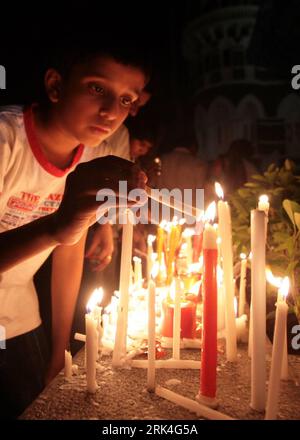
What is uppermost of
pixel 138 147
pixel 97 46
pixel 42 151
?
pixel 138 147

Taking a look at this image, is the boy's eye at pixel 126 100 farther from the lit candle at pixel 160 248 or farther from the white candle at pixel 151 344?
the white candle at pixel 151 344

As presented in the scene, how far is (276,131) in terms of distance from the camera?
25.9 m

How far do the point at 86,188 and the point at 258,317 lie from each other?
58 centimetres

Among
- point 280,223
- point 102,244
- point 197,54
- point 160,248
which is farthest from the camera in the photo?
point 197,54

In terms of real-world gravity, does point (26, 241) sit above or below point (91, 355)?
above

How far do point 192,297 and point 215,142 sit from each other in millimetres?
27642

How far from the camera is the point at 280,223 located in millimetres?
1938

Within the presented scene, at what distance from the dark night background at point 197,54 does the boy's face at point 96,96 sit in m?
0.19

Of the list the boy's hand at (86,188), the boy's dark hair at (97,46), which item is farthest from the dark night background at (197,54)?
the boy's hand at (86,188)

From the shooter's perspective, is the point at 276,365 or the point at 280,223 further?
the point at 280,223

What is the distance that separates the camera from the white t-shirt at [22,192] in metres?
1.74

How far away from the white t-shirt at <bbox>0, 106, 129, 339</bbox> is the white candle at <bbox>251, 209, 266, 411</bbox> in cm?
114

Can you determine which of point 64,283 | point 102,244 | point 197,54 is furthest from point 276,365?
point 197,54

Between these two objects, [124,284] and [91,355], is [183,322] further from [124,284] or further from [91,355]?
[91,355]
